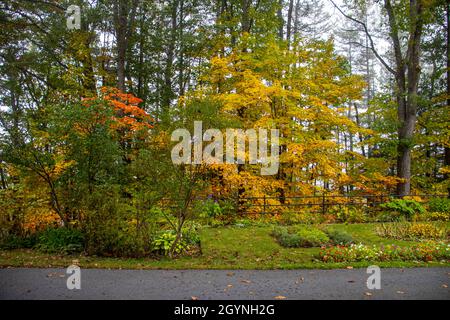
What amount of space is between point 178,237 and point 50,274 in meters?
2.68

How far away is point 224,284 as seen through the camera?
227 inches

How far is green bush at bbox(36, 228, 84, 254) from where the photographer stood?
7.72 m

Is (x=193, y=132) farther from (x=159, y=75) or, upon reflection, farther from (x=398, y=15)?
(x=159, y=75)

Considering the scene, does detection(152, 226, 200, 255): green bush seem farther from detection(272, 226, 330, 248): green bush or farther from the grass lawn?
detection(272, 226, 330, 248): green bush

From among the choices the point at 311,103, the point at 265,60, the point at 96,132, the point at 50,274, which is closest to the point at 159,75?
the point at 265,60

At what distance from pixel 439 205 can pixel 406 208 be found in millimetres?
1730

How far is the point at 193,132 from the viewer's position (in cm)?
728

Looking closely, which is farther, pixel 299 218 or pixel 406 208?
pixel 406 208

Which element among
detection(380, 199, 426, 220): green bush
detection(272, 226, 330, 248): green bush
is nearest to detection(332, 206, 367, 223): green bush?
detection(380, 199, 426, 220): green bush

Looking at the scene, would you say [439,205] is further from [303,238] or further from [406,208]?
[303,238]

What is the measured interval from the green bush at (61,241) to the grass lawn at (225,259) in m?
0.26

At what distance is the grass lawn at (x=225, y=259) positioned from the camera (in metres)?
6.77

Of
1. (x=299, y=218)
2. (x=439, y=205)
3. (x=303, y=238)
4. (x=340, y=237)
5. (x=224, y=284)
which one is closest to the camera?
(x=224, y=284)

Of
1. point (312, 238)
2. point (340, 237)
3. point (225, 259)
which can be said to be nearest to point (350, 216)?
point (340, 237)
